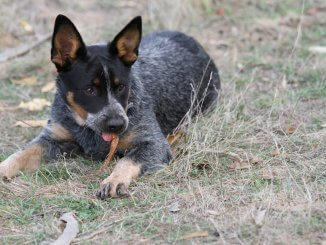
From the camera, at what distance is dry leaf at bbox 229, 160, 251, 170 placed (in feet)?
17.2

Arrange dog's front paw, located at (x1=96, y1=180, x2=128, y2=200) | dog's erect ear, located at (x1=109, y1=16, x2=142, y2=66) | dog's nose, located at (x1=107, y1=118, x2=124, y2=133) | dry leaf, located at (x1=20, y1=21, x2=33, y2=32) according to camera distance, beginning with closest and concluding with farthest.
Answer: dog's front paw, located at (x1=96, y1=180, x2=128, y2=200) → dog's nose, located at (x1=107, y1=118, x2=124, y2=133) → dog's erect ear, located at (x1=109, y1=16, x2=142, y2=66) → dry leaf, located at (x1=20, y1=21, x2=33, y2=32)

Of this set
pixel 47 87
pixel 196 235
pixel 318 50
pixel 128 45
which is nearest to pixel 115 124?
pixel 128 45

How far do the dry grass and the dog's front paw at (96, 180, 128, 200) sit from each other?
0.07m

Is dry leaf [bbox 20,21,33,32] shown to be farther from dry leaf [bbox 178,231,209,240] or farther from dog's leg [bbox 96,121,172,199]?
dry leaf [bbox 178,231,209,240]

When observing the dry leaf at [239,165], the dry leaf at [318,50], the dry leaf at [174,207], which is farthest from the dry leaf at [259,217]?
the dry leaf at [318,50]

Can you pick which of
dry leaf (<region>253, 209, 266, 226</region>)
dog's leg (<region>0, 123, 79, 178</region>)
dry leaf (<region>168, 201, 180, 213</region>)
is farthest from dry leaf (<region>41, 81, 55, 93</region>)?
dry leaf (<region>253, 209, 266, 226</region>)

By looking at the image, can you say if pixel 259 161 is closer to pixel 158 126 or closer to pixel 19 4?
pixel 158 126

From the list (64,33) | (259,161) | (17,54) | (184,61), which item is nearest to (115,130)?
(64,33)

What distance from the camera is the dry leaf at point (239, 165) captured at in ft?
17.2

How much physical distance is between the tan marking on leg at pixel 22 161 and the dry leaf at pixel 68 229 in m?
0.98

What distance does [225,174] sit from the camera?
5.17m

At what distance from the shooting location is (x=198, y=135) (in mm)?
5684

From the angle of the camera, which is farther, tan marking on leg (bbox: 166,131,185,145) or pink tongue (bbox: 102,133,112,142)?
tan marking on leg (bbox: 166,131,185,145)

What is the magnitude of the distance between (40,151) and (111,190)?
3.50ft
